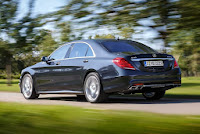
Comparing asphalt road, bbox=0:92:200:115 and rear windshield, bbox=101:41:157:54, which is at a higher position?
rear windshield, bbox=101:41:157:54

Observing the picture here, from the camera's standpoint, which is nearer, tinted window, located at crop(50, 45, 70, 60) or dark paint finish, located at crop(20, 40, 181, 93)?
dark paint finish, located at crop(20, 40, 181, 93)

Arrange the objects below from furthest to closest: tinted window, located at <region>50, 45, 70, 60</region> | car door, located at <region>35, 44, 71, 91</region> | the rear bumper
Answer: tinted window, located at <region>50, 45, 70, 60</region> < car door, located at <region>35, 44, 71, 91</region> < the rear bumper

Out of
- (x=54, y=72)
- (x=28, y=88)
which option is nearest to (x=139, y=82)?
(x=54, y=72)

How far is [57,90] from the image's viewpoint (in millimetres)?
10914

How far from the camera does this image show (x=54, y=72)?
1098 centimetres

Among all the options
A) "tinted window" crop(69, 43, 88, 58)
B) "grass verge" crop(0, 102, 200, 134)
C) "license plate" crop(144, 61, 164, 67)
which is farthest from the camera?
"tinted window" crop(69, 43, 88, 58)

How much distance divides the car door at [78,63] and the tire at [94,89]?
228 millimetres

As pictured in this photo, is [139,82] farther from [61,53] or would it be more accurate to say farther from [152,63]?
[61,53]

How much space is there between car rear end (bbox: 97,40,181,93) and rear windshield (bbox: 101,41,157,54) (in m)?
0.02

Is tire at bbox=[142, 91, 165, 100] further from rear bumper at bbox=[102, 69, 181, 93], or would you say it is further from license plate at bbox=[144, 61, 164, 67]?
license plate at bbox=[144, 61, 164, 67]

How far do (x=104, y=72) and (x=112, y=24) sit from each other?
3.25 metres

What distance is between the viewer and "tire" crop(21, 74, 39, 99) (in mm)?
11766

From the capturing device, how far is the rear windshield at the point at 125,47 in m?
9.71

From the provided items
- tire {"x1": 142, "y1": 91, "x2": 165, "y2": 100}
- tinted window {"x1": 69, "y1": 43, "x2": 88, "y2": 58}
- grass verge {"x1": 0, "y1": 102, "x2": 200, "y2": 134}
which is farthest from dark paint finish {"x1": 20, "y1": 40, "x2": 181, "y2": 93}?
grass verge {"x1": 0, "y1": 102, "x2": 200, "y2": 134}
